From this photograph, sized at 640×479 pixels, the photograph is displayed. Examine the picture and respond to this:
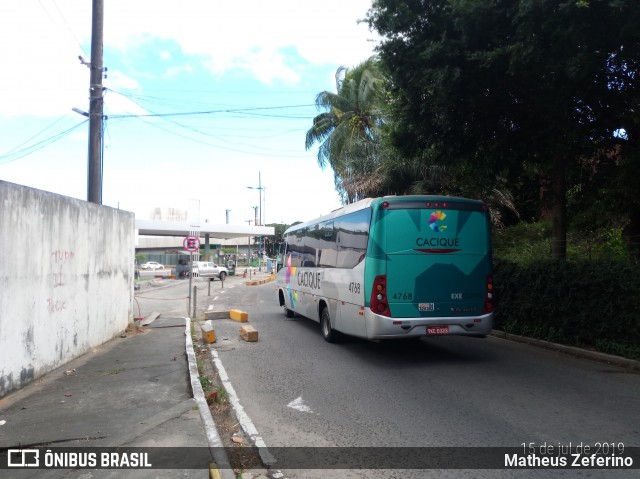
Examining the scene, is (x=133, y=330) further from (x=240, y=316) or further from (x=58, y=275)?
(x=58, y=275)

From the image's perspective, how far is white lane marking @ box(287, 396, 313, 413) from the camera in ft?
21.3

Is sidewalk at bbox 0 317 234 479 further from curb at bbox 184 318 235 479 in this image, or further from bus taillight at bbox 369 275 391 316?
bus taillight at bbox 369 275 391 316

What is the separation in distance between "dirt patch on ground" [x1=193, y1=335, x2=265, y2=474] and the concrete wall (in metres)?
2.48

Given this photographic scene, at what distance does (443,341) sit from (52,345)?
7.90 metres

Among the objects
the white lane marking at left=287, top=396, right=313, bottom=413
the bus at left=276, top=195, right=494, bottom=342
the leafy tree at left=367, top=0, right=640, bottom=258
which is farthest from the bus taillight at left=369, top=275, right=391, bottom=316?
the leafy tree at left=367, top=0, right=640, bottom=258

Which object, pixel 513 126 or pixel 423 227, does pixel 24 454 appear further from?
pixel 513 126

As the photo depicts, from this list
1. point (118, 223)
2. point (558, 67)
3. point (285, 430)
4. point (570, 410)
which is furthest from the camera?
point (118, 223)

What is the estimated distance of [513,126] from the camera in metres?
12.0

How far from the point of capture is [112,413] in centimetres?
616

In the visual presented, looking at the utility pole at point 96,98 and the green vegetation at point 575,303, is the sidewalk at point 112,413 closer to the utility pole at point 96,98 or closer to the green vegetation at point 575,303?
the utility pole at point 96,98

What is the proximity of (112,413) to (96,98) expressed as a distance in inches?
383

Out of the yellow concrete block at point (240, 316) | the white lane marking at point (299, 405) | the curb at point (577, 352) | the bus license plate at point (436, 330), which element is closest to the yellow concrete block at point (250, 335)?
the yellow concrete block at point (240, 316)

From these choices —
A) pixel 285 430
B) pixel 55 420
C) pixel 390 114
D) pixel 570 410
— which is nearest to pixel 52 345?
pixel 55 420

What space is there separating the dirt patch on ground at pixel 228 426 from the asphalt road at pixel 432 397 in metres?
0.25
